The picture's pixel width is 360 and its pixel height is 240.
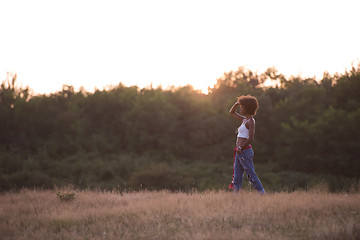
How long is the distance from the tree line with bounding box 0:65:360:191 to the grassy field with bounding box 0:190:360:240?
67.6ft

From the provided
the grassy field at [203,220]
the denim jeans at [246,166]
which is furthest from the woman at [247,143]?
the grassy field at [203,220]

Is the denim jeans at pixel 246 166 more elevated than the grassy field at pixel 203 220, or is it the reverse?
the denim jeans at pixel 246 166

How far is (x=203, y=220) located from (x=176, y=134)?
3418 cm

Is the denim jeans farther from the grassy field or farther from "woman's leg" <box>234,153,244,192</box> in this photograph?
the grassy field

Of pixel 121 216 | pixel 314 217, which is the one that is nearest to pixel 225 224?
pixel 314 217

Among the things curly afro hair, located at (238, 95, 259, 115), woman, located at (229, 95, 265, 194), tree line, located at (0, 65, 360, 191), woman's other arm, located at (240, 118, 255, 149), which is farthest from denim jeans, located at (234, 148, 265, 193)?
tree line, located at (0, 65, 360, 191)

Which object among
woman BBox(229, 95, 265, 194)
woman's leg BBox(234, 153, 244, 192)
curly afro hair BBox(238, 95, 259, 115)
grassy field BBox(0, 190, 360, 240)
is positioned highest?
curly afro hair BBox(238, 95, 259, 115)

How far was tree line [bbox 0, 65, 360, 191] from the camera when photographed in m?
29.2

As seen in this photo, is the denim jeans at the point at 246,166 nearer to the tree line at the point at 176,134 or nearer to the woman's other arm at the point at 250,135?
the woman's other arm at the point at 250,135

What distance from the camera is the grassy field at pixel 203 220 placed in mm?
5125

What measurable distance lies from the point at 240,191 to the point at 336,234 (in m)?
3.01

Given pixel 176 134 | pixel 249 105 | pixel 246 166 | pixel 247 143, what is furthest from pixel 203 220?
pixel 176 134

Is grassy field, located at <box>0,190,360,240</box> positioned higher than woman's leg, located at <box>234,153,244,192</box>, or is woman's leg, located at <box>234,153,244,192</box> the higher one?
woman's leg, located at <box>234,153,244,192</box>

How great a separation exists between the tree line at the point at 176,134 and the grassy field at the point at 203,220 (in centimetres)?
2061
